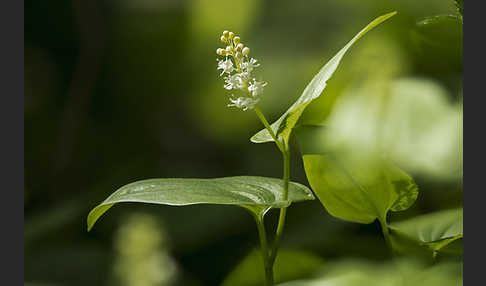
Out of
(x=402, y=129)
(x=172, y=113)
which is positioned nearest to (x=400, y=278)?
(x=402, y=129)

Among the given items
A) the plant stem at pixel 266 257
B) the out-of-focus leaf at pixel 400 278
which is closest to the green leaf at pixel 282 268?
the plant stem at pixel 266 257

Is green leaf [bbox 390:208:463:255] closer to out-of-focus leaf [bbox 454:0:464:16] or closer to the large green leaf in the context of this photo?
the large green leaf

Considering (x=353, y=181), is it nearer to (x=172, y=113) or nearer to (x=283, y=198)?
(x=283, y=198)

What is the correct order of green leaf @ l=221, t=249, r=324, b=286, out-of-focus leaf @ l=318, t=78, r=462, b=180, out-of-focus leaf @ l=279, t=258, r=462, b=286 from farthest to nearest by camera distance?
green leaf @ l=221, t=249, r=324, b=286 → out-of-focus leaf @ l=318, t=78, r=462, b=180 → out-of-focus leaf @ l=279, t=258, r=462, b=286

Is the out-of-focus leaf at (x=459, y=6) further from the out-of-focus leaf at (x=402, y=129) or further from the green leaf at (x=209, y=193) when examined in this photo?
the green leaf at (x=209, y=193)

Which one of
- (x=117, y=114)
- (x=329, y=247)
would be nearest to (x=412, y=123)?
(x=329, y=247)

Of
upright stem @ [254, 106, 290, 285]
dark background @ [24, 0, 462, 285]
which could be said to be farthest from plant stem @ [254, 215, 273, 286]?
dark background @ [24, 0, 462, 285]
